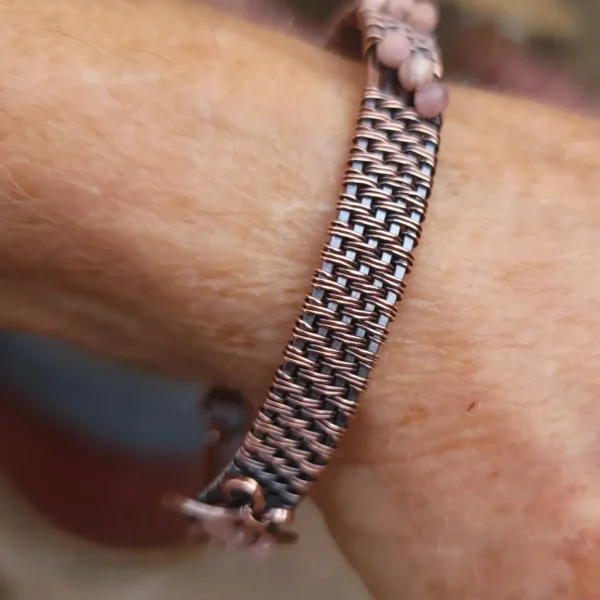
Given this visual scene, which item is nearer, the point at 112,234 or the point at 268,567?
Answer: the point at 112,234

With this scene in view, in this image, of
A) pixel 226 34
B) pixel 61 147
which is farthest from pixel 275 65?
pixel 61 147

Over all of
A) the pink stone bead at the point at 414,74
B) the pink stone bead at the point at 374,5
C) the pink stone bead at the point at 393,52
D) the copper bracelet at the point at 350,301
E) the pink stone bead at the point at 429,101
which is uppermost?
the pink stone bead at the point at 374,5

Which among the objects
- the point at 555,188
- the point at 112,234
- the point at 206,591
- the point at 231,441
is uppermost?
the point at 555,188

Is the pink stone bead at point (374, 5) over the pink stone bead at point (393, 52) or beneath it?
over

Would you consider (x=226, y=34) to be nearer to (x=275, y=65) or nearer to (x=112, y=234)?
(x=275, y=65)
